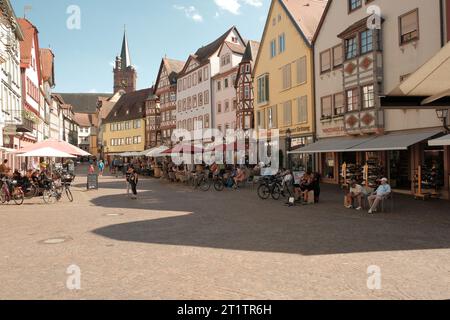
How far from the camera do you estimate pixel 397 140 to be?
18.0 m

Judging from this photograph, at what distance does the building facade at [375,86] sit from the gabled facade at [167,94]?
→ 36.9m

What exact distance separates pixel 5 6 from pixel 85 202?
1786 cm

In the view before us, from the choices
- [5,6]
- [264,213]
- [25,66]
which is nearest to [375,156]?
[264,213]

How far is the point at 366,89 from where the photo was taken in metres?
22.1

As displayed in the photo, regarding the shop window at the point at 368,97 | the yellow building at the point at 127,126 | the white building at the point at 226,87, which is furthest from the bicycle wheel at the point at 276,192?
the yellow building at the point at 127,126

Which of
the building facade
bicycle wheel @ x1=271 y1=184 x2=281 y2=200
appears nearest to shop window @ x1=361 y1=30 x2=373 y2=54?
the building facade

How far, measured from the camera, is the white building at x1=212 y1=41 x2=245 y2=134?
44.1 meters

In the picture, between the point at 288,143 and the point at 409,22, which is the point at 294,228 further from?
the point at 288,143

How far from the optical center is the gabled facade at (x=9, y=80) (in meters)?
26.6

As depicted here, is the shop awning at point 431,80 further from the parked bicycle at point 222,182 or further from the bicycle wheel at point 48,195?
the parked bicycle at point 222,182

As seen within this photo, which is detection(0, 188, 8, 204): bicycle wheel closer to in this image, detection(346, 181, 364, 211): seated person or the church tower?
detection(346, 181, 364, 211): seated person

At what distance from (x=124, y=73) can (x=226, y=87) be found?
264ft

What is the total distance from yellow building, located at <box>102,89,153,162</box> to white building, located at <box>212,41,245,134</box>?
26898 millimetres
